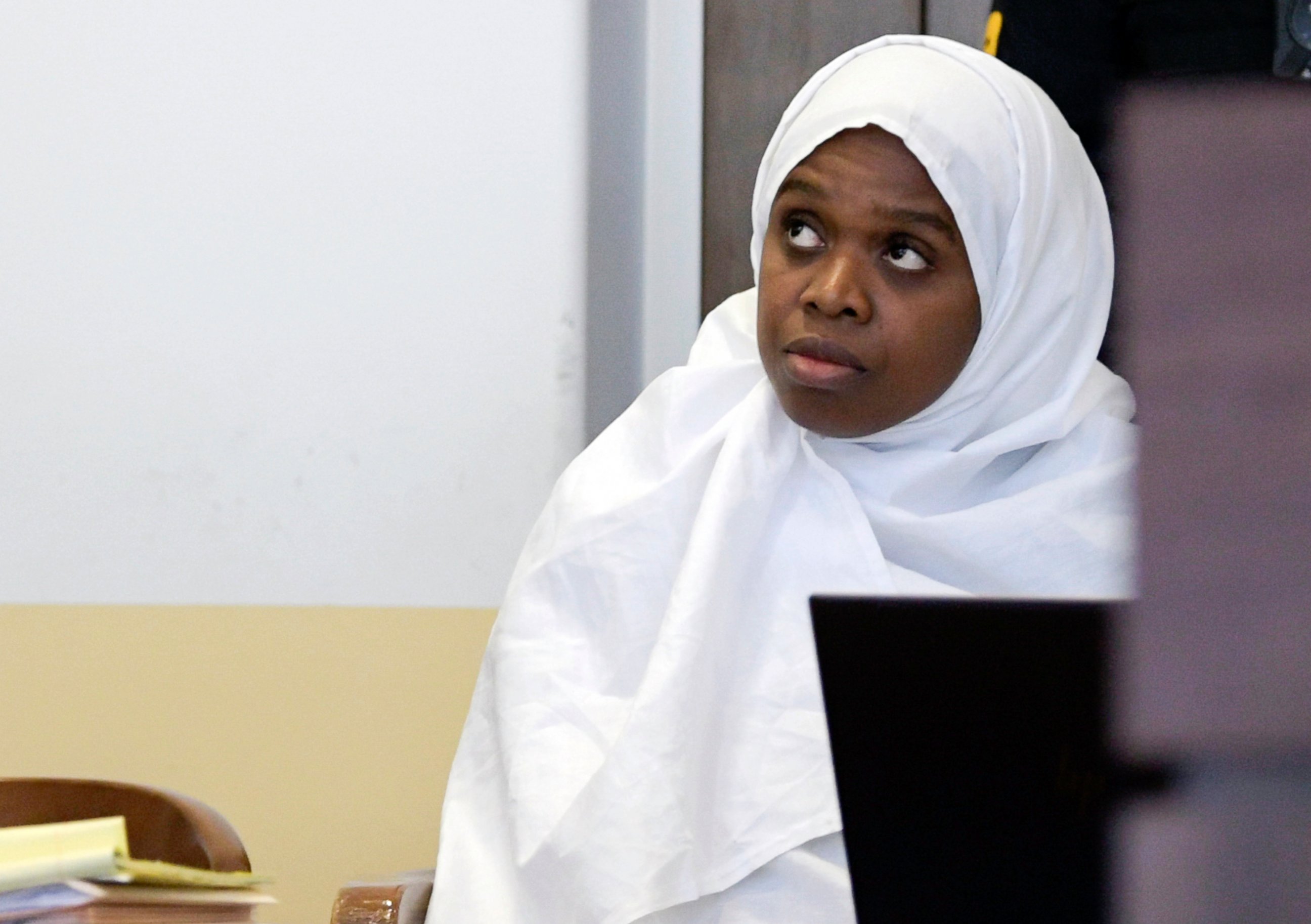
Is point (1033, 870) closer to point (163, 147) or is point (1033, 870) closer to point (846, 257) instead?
point (846, 257)

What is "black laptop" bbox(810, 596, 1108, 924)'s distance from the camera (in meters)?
0.40

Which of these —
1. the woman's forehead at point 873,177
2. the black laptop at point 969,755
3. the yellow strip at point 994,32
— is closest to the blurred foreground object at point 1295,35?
the yellow strip at point 994,32

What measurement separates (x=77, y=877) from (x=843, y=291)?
58cm

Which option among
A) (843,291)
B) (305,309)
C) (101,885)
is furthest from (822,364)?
(305,309)

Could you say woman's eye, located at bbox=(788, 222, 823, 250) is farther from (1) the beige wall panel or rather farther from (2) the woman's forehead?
(1) the beige wall panel

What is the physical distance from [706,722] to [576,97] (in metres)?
0.97

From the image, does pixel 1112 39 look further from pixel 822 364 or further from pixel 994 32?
pixel 822 364

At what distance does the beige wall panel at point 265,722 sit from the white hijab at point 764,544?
2.02 ft

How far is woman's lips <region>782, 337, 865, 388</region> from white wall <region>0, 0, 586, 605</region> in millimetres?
733

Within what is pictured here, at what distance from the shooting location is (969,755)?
1.40 ft

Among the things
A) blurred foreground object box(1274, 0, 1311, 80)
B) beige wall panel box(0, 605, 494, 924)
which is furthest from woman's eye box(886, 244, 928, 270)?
beige wall panel box(0, 605, 494, 924)

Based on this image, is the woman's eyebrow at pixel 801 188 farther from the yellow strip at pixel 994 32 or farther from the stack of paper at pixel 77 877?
the stack of paper at pixel 77 877

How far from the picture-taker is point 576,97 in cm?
174

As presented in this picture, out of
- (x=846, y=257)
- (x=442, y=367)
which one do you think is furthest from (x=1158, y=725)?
(x=442, y=367)
